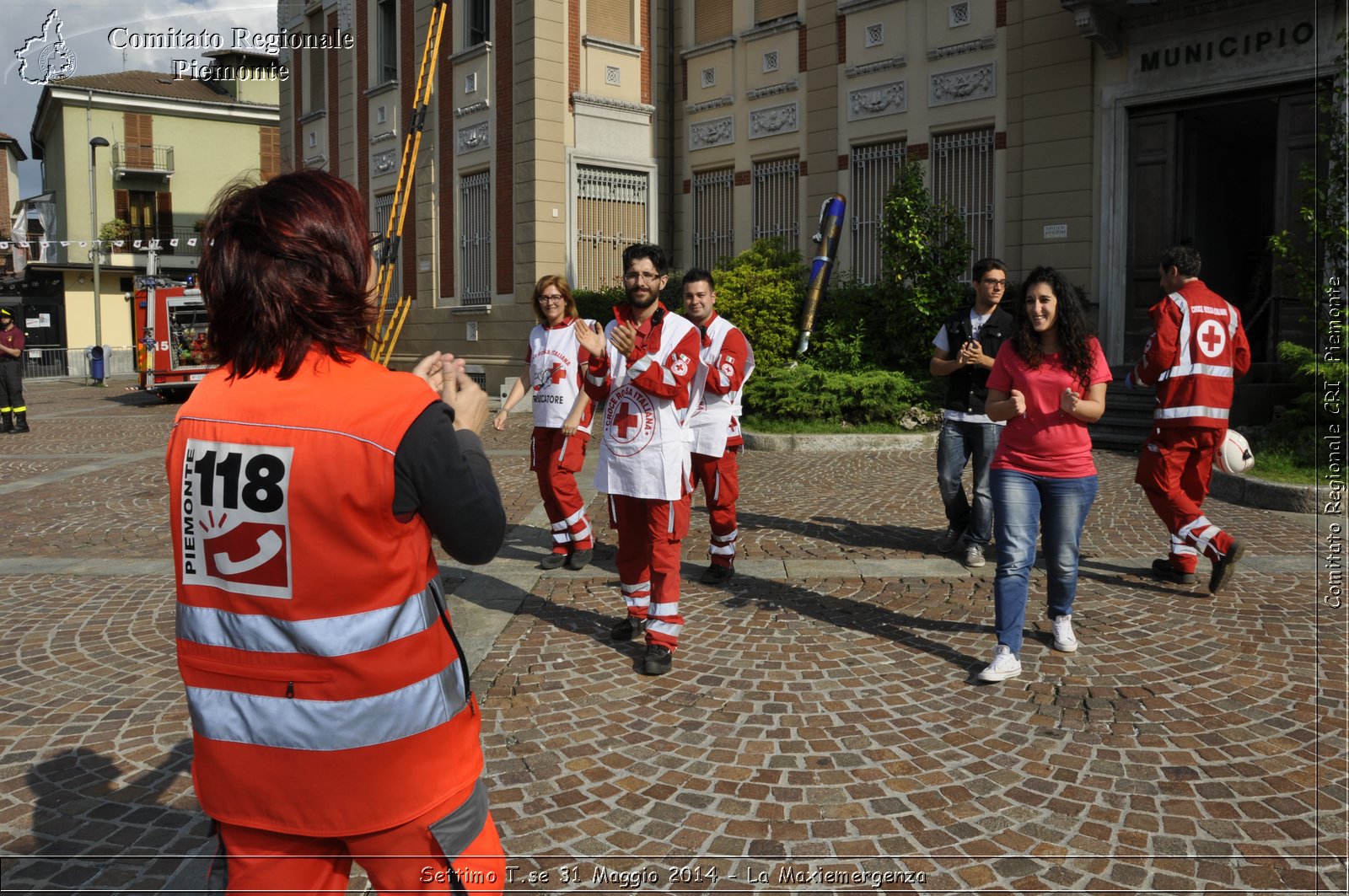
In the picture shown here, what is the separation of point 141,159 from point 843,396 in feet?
136

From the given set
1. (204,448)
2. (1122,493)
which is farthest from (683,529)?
(1122,493)

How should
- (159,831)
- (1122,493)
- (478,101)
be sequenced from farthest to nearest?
(478,101) < (1122,493) < (159,831)

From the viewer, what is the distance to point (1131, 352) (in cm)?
1428

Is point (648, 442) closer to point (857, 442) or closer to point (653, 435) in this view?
point (653, 435)

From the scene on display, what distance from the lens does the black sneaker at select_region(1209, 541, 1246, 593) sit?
230 inches

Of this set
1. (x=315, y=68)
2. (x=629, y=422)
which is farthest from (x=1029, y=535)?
(x=315, y=68)

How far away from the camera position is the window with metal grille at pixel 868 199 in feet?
55.3

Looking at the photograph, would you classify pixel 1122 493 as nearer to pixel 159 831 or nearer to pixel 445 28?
pixel 159 831

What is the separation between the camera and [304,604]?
1788mm

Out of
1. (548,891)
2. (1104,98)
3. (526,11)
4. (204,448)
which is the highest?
(526,11)

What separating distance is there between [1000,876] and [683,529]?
2.36m

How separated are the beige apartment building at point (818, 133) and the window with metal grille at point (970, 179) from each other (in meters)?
0.04

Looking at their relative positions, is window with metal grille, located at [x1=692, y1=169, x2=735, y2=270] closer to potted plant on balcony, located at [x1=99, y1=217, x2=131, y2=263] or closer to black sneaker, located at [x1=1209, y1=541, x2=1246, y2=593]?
black sneaker, located at [x1=1209, y1=541, x2=1246, y2=593]

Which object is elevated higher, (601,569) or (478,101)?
(478,101)
